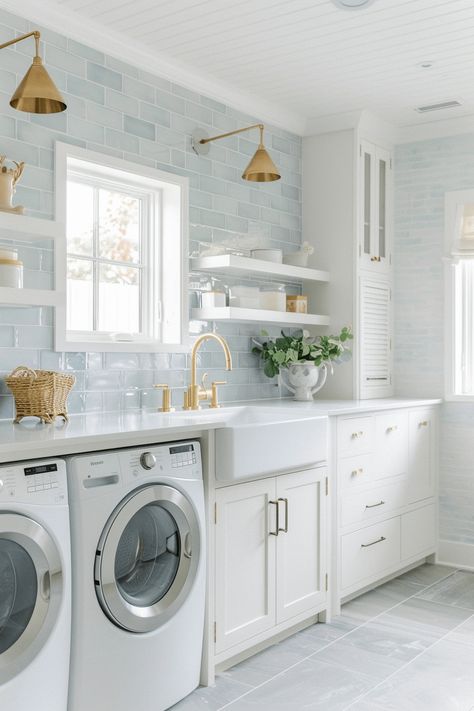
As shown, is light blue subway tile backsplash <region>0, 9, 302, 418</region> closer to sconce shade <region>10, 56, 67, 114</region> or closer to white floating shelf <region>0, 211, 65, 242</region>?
white floating shelf <region>0, 211, 65, 242</region>

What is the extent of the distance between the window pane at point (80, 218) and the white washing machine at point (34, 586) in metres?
1.41

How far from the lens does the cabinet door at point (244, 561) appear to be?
290cm

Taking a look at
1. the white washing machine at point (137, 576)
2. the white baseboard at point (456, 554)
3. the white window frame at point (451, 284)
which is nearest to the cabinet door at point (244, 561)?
the white washing machine at point (137, 576)

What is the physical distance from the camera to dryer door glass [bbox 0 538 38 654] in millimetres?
2117

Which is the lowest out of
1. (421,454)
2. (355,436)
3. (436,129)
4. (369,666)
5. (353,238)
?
(369,666)

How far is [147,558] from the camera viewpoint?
259 cm

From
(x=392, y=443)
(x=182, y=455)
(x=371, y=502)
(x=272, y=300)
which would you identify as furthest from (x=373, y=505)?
(x=182, y=455)

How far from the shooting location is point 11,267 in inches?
108

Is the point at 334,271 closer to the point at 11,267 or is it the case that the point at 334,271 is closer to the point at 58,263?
the point at 58,263

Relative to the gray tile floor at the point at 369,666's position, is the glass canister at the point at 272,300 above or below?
above

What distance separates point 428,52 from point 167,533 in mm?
2487

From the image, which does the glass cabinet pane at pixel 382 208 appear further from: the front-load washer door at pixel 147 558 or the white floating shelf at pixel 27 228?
the front-load washer door at pixel 147 558

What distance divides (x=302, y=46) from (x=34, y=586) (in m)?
2.61

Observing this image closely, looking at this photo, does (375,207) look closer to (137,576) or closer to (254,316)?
(254,316)
